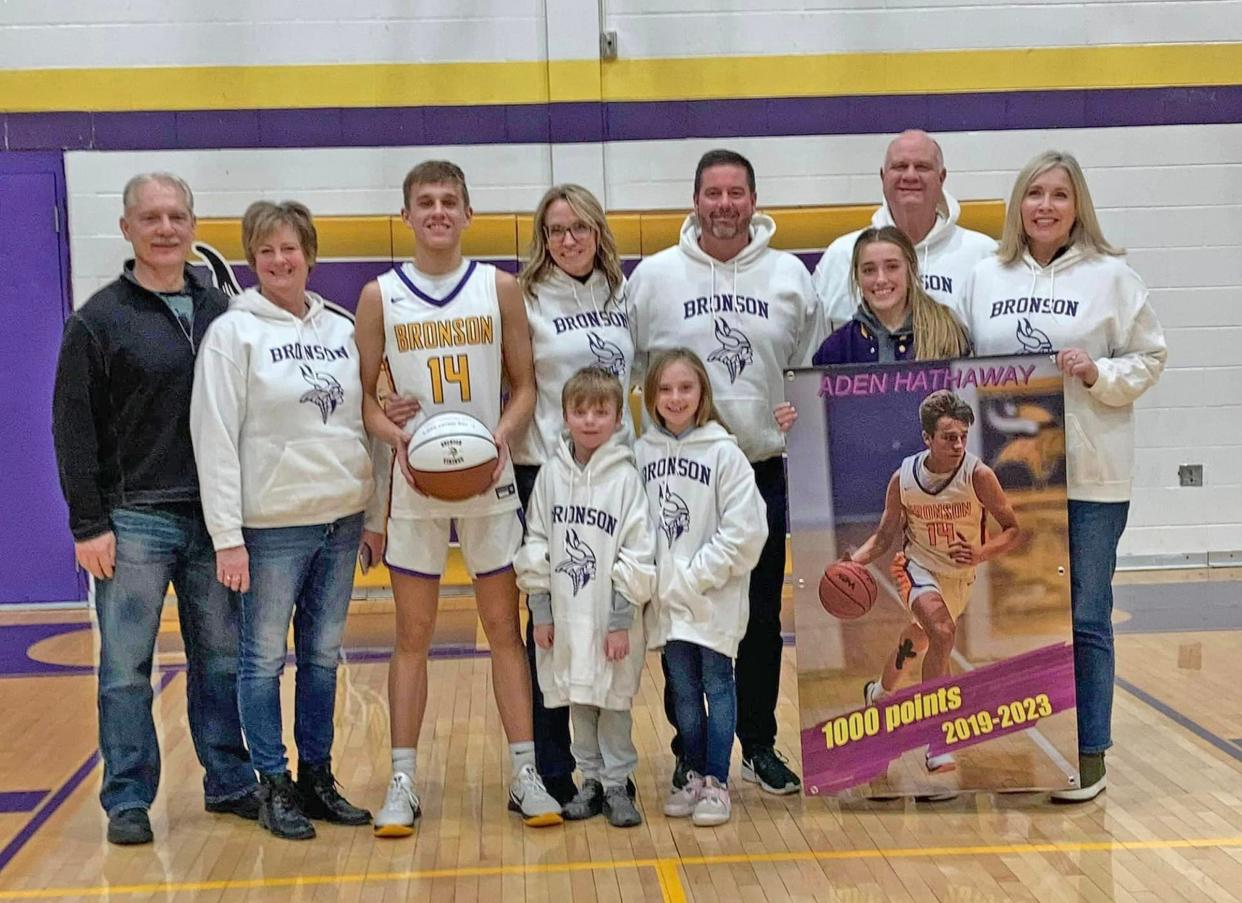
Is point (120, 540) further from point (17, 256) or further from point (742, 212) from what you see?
point (17, 256)

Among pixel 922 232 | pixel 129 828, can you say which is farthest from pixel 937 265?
pixel 129 828

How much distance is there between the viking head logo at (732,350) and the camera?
155 inches

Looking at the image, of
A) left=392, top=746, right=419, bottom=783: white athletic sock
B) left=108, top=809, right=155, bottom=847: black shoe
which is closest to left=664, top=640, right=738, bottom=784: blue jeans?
left=392, top=746, right=419, bottom=783: white athletic sock

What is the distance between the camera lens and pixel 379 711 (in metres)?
5.19

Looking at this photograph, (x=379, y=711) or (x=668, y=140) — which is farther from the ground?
(x=668, y=140)

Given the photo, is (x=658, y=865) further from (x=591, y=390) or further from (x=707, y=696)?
(x=591, y=390)

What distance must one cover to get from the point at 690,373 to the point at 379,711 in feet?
7.34

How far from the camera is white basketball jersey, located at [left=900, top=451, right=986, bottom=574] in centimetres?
370

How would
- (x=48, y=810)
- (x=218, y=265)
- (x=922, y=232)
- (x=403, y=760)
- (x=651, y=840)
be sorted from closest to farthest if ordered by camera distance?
(x=651, y=840)
(x=403, y=760)
(x=48, y=810)
(x=922, y=232)
(x=218, y=265)

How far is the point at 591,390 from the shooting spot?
3.64m

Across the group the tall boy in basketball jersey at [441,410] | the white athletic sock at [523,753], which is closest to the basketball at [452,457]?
the tall boy in basketball jersey at [441,410]

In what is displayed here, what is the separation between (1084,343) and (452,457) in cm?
182

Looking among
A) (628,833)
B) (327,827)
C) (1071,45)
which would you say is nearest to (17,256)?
(327,827)

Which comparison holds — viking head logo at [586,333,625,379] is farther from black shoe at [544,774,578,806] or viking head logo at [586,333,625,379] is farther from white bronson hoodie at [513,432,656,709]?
black shoe at [544,774,578,806]
